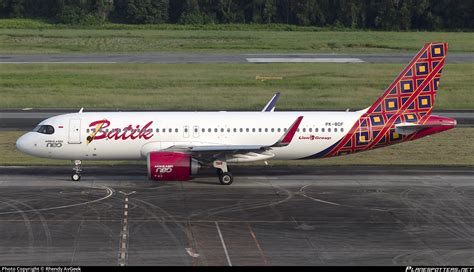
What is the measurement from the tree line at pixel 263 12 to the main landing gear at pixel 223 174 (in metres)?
105

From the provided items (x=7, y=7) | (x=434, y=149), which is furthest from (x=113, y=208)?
(x=7, y=7)

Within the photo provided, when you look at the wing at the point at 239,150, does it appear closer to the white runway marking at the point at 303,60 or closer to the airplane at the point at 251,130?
the airplane at the point at 251,130

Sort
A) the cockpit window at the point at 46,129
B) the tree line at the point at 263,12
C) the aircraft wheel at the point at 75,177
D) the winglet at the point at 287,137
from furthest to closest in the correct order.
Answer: the tree line at the point at 263,12 → the aircraft wheel at the point at 75,177 → the cockpit window at the point at 46,129 → the winglet at the point at 287,137

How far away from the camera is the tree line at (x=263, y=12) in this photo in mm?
145125

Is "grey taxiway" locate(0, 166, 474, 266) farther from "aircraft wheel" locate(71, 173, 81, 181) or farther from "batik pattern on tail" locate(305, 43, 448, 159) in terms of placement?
"batik pattern on tail" locate(305, 43, 448, 159)

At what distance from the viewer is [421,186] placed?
4516cm

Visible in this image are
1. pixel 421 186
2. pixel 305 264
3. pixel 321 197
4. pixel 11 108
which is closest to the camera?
pixel 305 264

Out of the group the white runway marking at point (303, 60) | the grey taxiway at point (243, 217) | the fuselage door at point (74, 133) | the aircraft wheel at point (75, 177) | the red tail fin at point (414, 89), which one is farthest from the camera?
the white runway marking at point (303, 60)

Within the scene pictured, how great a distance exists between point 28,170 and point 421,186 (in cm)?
2287

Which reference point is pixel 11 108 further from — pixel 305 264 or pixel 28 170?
pixel 305 264

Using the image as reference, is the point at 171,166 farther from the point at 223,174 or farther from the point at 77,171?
the point at 77,171

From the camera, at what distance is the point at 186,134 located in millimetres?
46125

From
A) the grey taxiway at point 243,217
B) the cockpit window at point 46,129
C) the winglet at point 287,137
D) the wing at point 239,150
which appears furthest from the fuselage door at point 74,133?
the winglet at point 287,137

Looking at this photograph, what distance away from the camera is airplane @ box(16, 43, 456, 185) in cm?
4584
